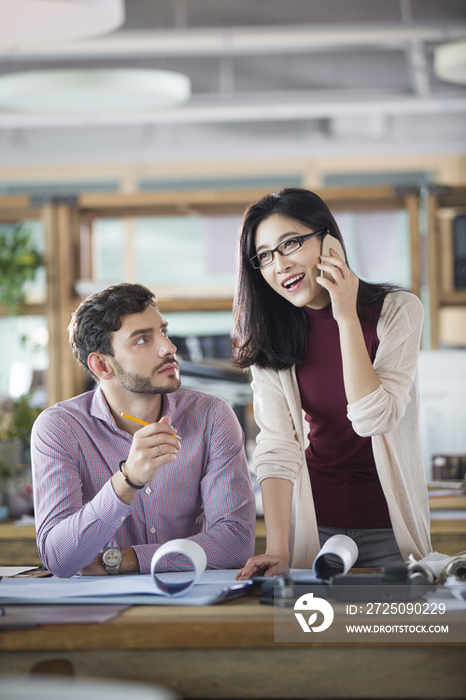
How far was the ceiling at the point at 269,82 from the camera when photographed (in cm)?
428

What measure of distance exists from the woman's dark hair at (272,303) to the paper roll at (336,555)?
22.0 inches

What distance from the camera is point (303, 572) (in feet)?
4.66

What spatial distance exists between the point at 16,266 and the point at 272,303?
6.84ft

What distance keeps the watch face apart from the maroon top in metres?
0.48

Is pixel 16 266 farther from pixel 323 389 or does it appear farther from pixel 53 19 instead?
pixel 323 389

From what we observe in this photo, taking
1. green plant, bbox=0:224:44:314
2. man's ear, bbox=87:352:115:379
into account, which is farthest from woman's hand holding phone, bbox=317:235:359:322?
green plant, bbox=0:224:44:314

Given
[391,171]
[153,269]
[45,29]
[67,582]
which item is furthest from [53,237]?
[391,171]

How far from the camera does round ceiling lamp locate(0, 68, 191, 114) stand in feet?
13.5

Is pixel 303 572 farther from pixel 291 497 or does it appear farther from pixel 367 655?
pixel 367 655

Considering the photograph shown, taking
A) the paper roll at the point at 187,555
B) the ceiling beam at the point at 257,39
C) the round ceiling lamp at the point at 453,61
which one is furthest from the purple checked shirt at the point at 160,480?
the ceiling beam at the point at 257,39

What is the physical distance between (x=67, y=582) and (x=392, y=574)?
57 cm

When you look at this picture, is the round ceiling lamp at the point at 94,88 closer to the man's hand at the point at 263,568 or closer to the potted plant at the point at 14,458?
the potted plant at the point at 14,458

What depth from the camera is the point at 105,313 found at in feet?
5.98

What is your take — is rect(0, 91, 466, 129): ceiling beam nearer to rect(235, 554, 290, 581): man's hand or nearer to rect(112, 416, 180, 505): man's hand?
rect(112, 416, 180, 505): man's hand
